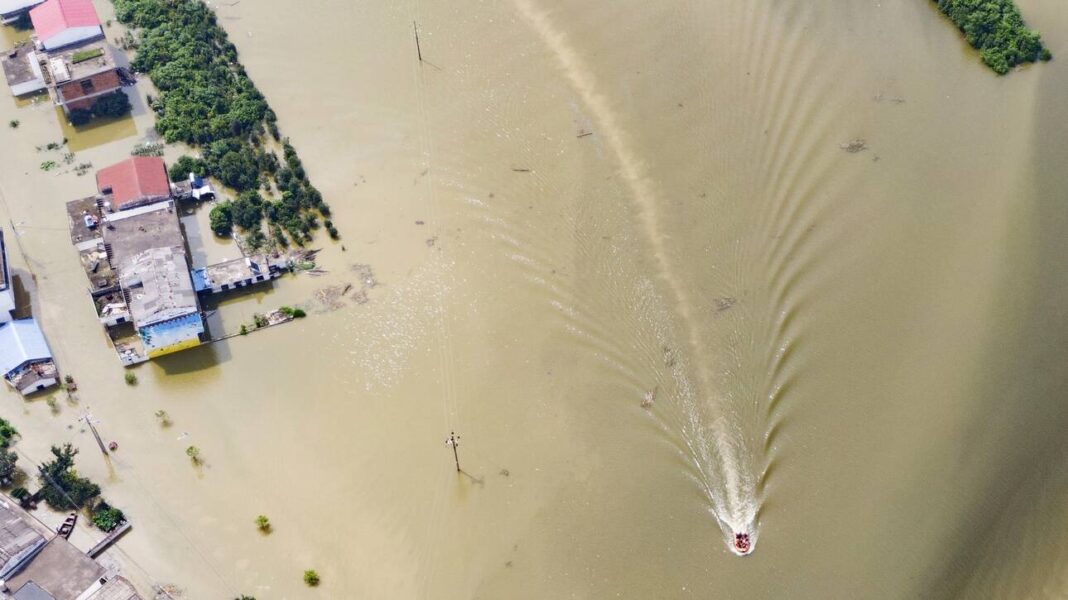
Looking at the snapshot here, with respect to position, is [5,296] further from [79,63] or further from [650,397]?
[650,397]

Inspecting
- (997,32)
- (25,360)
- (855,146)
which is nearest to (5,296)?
(25,360)

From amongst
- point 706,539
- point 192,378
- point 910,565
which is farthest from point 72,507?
point 910,565

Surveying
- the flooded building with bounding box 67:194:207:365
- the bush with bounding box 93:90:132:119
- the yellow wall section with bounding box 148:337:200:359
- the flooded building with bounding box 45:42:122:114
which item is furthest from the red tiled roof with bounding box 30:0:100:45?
the yellow wall section with bounding box 148:337:200:359

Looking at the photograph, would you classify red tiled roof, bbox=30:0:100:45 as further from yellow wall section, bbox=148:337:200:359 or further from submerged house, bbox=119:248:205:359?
yellow wall section, bbox=148:337:200:359

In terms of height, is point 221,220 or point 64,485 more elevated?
point 221,220

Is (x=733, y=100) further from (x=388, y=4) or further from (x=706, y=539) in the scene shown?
(x=706, y=539)

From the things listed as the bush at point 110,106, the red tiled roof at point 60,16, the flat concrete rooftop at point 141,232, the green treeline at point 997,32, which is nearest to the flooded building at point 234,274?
the flat concrete rooftop at point 141,232
